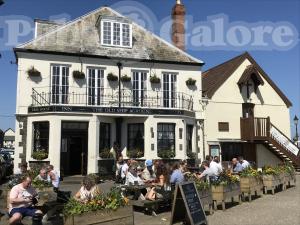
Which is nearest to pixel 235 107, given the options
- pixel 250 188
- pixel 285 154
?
pixel 285 154

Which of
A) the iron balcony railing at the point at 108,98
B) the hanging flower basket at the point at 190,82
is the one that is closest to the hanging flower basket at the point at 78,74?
the iron balcony railing at the point at 108,98

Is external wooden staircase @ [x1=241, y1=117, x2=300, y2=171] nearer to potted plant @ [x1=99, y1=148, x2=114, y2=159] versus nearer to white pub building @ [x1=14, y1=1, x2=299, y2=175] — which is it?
white pub building @ [x1=14, y1=1, x2=299, y2=175]

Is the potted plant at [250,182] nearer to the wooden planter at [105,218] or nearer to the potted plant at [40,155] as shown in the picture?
the wooden planter at [105,218]

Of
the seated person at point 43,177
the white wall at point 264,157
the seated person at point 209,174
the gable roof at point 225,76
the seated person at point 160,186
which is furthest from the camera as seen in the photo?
the white wall at point 264,157

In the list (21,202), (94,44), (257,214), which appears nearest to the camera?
(21,202)

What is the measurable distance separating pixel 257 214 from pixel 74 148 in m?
12.6

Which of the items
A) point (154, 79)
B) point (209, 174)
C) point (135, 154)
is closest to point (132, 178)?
point (209, 174)

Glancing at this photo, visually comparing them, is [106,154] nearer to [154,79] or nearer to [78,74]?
[78,74]

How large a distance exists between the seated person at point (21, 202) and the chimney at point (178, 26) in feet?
67.7

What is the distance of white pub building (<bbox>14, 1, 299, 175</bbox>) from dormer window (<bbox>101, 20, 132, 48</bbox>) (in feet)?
0.21

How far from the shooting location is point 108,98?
2230 centimetres

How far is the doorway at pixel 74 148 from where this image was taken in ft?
67.0

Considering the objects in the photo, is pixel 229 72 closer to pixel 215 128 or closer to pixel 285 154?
pixel 215 128

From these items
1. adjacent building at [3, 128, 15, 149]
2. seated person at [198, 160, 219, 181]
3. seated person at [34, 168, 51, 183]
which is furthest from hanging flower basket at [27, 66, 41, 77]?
adjacent building at [3, 128, 15, 149]
